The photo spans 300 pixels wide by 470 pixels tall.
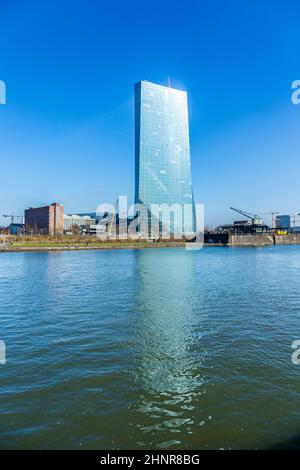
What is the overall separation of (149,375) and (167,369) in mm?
711

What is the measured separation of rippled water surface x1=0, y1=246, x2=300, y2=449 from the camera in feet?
21.9

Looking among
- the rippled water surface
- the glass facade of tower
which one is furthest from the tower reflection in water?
the glass facade of tower

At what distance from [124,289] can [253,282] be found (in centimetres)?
1323

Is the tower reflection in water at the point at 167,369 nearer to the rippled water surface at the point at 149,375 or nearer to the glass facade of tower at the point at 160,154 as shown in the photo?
the rippled water surface at the point at 149,375

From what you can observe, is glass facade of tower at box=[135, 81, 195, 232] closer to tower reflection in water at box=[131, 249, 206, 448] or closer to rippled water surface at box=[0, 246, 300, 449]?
tower reflection in water at box=[131, 249, 206, 448]

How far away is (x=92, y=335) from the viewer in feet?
44.1

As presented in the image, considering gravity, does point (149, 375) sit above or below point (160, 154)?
below

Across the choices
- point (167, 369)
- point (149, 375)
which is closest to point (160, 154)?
point (167, 369)

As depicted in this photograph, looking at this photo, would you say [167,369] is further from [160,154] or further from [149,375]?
[160,154]

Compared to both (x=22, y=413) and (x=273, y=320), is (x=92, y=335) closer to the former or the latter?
(x=22, y=413)

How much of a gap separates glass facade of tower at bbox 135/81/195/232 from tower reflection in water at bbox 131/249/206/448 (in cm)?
16398

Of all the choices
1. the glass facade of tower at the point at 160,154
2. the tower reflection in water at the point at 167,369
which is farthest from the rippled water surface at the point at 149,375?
the glass facade of tower at the point at 160,154

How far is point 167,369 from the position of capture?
32.8ft
